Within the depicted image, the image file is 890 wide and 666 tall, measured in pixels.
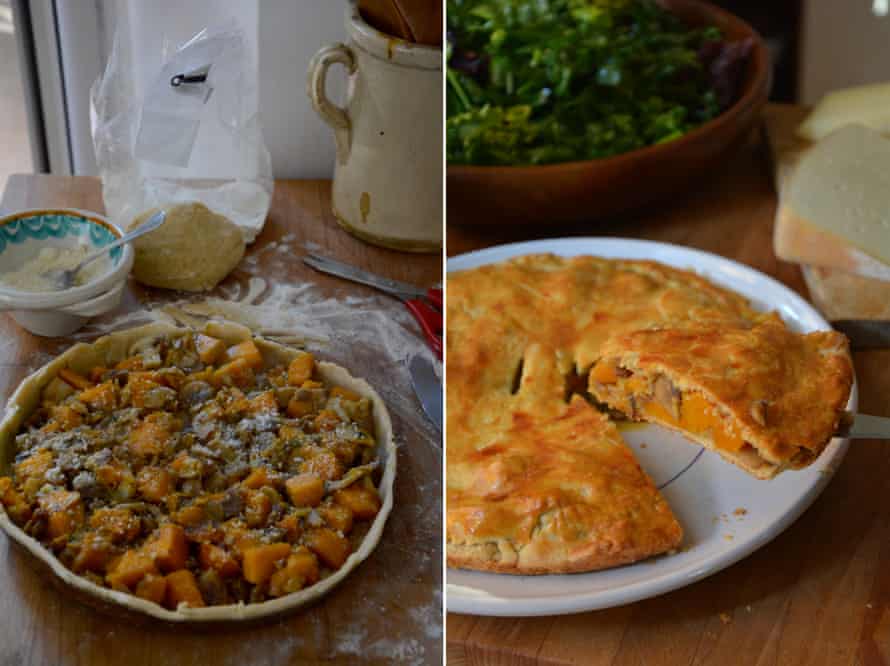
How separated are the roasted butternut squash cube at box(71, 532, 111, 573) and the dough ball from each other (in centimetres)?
21

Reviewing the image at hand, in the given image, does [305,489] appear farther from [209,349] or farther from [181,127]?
[181,127]

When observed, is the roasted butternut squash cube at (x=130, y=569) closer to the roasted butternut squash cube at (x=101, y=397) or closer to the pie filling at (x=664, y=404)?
the roasted butternut squash cube at (x=101, y=397)

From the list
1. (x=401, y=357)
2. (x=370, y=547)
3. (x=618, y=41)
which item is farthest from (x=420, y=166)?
(x=618, y=41)

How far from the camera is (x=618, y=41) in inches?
47.5

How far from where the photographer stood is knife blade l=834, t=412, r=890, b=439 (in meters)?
0.76

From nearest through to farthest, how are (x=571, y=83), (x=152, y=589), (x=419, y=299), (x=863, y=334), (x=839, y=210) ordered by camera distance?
(x=152, y=589) → (x=419, y=299) → (x=863, y=334) → (x=839, y=210) → (x=571, y=83)

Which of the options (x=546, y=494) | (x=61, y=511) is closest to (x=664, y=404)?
(x=546, y=494)

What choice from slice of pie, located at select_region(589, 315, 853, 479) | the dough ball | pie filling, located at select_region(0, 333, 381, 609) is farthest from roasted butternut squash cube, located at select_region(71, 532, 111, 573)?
slice of pie, located at select_region(589, 315, 853, 479)

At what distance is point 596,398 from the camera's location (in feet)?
2.83

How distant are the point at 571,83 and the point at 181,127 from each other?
57 cm

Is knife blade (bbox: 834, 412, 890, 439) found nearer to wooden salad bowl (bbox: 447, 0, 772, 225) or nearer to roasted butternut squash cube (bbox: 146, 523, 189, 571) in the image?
wooden salad bowl (bbox: 447, 0, 772, 225)

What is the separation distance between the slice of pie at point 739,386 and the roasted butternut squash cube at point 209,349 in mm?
318

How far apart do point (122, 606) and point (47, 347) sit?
0.68 ft

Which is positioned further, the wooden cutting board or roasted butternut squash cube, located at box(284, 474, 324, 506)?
the wooden cutting board
